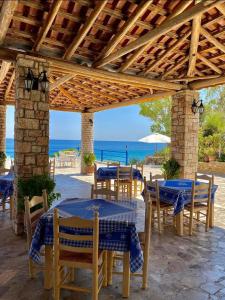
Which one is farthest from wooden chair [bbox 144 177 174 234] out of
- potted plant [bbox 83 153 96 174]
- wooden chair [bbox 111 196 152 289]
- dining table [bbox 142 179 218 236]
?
potted plant [bbox 83 153 96 174]

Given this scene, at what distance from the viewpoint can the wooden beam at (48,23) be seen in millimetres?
3415

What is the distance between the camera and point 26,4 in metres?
3.47

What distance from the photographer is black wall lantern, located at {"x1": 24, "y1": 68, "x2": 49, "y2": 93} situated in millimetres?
4383

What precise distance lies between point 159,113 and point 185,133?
10.0 meters

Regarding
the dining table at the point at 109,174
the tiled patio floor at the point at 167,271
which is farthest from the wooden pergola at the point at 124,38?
the tiled patio floor at the point at 167,271

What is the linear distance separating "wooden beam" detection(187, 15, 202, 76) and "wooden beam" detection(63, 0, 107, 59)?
5.94ft

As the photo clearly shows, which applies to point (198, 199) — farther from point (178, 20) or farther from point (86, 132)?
point (86, 132)

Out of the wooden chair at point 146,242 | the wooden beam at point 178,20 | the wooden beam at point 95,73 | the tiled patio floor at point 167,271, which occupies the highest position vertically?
the wooden beam at point 178,20

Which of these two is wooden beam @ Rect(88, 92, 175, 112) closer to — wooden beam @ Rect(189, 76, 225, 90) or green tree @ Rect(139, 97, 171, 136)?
wooden beam @ Rect(189, 76, 225, 90)

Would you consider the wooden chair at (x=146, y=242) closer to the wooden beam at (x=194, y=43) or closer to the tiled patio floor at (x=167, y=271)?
the tiled patio floor at (x=167, y=271)

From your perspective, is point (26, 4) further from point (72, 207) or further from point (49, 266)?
point (49, 266)

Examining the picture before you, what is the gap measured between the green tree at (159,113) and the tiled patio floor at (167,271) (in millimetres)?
12186

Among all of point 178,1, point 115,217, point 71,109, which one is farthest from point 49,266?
point 71,109

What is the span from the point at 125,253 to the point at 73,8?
11.3 ft
